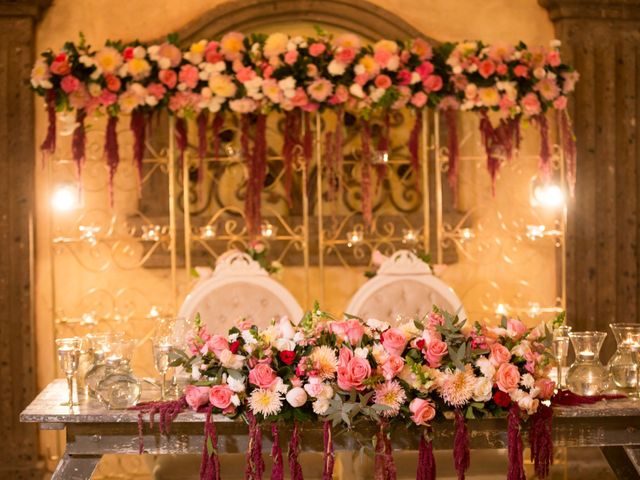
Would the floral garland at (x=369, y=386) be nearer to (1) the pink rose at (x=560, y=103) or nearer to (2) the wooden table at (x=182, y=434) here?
(2) the wooden table at (x=182, y=434)

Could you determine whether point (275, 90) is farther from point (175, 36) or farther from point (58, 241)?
point (58, 241)

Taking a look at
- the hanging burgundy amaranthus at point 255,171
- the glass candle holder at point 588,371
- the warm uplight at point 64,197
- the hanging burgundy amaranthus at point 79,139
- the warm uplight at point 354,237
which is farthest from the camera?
the warm uplight at point 354,237

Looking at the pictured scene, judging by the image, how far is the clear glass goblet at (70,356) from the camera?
2754 millimetres

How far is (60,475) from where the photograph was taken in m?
2.66

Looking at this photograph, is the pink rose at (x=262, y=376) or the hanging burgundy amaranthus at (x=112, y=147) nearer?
the pink rose at (x=262, y=376)

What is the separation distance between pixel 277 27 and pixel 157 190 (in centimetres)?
126

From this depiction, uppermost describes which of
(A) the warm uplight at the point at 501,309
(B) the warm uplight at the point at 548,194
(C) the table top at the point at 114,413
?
(B) the warm uplight at the point at 548,194

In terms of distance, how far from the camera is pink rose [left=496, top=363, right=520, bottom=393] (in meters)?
2.57

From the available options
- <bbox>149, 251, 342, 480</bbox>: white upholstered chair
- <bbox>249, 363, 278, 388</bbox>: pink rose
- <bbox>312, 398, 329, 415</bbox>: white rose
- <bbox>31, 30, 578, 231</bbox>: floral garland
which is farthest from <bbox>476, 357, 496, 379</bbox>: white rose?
<bbox>31, 30, 578, 231</bbox>: floral garland

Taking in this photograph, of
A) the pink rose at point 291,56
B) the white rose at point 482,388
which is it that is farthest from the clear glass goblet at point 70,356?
the pink rose at point 291,56

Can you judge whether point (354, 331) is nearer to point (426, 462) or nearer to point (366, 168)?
point (426, 462)

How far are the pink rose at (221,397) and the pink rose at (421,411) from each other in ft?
1.74

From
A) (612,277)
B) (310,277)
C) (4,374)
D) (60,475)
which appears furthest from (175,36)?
(612,277)

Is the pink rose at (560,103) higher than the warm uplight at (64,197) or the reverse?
higher
